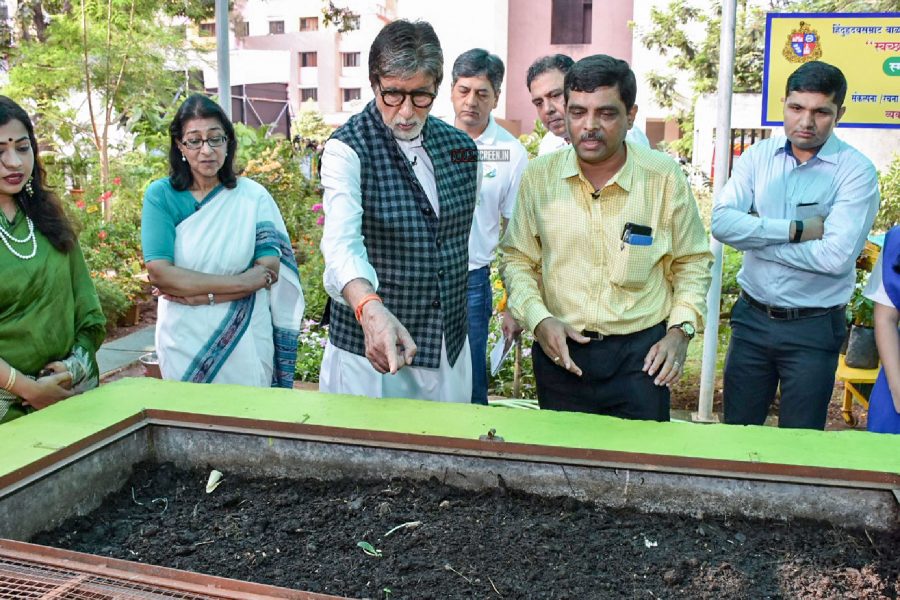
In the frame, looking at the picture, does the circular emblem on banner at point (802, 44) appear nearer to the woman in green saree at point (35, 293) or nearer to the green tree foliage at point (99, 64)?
the woman in green saree at point (35, 293)

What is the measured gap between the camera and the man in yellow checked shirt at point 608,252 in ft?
7.98

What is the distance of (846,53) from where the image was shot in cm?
398

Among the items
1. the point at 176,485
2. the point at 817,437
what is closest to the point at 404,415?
the point at 176,485

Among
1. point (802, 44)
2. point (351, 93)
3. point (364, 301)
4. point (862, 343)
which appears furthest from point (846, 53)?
point (351, 93)

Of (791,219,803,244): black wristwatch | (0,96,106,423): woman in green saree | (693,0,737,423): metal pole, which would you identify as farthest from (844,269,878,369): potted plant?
(0,96,106,423): woman in green saree

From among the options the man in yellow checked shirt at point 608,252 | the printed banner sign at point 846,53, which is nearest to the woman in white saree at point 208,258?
the man in yellow checked shirt at point 608,252

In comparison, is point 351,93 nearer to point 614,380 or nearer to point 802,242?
point 802,242

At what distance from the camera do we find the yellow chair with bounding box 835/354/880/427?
4.28 meters

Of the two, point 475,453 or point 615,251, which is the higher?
point 615,251

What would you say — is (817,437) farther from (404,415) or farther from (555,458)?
(404,415)

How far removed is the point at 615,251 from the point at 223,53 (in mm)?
2951

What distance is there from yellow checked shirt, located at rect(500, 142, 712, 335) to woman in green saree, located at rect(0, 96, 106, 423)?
1350 mm

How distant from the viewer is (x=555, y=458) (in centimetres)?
194

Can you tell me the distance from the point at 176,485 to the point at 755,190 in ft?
7.70
